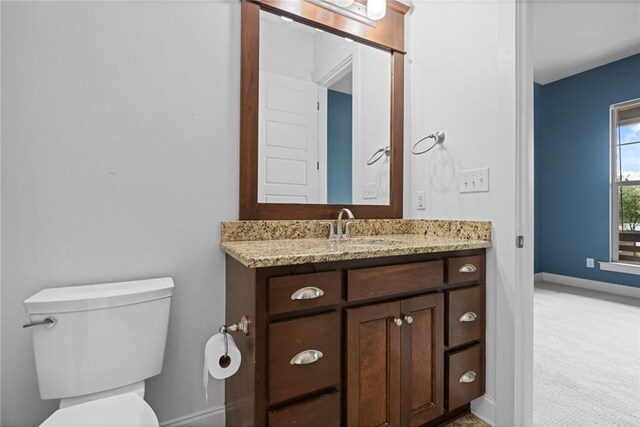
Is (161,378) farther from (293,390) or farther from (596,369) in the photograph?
(596,369)

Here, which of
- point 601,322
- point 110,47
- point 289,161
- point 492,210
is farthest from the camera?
point 601,322

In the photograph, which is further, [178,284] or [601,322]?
[601,322]

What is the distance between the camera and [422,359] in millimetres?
1308

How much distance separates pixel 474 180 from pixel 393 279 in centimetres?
74

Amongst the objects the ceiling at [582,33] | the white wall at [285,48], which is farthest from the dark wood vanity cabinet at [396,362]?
the ceiling at [582,33]

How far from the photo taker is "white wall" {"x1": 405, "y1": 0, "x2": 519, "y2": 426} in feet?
4.65

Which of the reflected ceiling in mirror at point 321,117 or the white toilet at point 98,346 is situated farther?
the reflected ceiling in mirror at point 321,117

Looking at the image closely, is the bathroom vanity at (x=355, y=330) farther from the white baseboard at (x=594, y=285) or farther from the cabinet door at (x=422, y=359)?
the white baseboard at (x=594, y=285)

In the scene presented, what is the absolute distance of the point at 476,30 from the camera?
1.57 meters

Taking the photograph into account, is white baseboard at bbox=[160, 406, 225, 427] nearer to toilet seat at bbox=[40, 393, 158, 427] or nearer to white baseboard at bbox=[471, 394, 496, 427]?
toilet seat at bbox=[40, 393, 158, 427]

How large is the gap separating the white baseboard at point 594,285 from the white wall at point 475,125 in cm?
339

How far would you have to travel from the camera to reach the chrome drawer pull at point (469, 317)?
1.43 metres

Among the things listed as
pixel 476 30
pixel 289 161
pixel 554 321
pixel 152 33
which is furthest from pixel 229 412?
pixel 554 321

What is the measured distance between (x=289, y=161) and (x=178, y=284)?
0.78 meters
